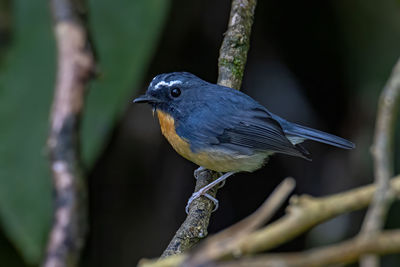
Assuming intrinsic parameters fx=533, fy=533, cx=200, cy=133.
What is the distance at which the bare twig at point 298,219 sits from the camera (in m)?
1.13

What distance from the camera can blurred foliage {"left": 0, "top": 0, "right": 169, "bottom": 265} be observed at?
2.38 m

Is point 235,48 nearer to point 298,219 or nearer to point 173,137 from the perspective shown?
point 173,137

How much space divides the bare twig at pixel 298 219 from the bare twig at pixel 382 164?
0.15 feet

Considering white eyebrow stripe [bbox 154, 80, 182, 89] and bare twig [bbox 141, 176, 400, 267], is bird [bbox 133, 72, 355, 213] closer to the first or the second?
white eyebrow stripe [bbox 154, 80, 182, 89]

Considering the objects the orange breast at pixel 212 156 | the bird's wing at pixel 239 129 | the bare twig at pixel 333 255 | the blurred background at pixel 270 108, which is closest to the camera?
the bare twig at pixel 333 255

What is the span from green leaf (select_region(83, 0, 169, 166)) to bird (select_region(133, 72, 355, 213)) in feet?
1.86

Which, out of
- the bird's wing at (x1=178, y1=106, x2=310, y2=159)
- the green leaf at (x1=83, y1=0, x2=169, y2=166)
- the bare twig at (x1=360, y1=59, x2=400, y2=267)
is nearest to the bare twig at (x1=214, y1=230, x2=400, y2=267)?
the bare twig at (x1=360, y1=59, x2=400, y2=267)

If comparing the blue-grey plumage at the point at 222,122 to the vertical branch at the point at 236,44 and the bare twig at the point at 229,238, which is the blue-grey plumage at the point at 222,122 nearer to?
the vertical branch at the point at 236,44

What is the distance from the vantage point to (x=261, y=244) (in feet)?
3.73

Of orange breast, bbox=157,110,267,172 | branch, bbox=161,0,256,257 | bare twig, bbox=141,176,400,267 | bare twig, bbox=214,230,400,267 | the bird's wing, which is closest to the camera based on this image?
bare twig, bbox=214,230,400,267

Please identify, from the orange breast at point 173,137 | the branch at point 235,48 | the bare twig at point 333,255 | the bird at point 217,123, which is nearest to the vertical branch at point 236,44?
the branch at point 235,48

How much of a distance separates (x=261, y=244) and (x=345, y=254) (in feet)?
0.68

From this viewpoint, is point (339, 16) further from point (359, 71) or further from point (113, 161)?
point (113, 161)

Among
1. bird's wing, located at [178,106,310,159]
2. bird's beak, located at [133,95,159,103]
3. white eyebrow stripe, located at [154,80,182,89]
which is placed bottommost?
bird's wing, located at [178,106,310,159]
